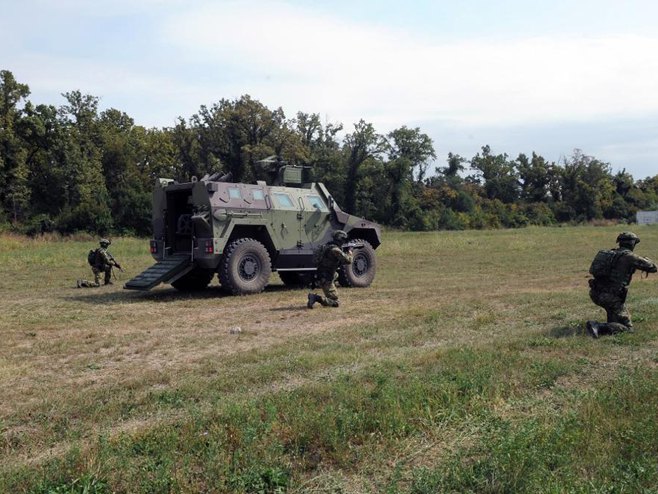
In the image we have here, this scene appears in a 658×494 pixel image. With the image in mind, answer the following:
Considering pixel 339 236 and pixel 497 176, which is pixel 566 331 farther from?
pixel 497 176

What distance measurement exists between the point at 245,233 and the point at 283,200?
122cm

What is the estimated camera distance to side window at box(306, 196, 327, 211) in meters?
15.3

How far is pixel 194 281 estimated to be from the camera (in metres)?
15.1

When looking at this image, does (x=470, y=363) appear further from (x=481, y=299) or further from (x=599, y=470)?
Answer: (x=481, y=299)

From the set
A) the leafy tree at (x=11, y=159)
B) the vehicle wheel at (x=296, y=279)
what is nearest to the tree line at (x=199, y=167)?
the leafy tree at (x=11, y=159)

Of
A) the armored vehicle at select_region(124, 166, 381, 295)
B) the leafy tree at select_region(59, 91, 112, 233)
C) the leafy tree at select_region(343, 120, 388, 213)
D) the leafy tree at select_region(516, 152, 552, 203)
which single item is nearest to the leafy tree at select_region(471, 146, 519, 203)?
the leafy tree at select_region(516, 152, 552, 203)

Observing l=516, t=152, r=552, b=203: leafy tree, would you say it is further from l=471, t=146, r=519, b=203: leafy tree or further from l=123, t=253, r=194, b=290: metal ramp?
l=123, t=253, r=194, b=290: metal ramp

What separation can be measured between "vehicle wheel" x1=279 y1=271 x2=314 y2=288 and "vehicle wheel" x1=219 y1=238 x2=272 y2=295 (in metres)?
1.80

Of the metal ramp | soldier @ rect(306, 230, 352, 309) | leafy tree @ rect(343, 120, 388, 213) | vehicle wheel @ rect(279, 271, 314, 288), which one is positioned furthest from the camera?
leafy tree @ rect(343, 120, 388, 213)

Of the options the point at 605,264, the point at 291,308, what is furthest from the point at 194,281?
the point at 605,264

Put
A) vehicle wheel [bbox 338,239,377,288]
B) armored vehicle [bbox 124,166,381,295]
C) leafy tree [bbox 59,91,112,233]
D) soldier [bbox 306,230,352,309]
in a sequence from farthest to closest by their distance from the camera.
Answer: leafy tree [bbox 59,91,112,233]
vehicle wheel [bbox 338,239,377,288]
armored vehicle [bbox 124,166,381,295]
soldier [bbox 306,230,352,309]

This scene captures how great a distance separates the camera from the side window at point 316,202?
15.3 metres

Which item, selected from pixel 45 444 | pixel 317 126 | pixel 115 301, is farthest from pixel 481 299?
pixel 317 126

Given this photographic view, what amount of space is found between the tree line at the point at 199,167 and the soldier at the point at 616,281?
35.8 meters
